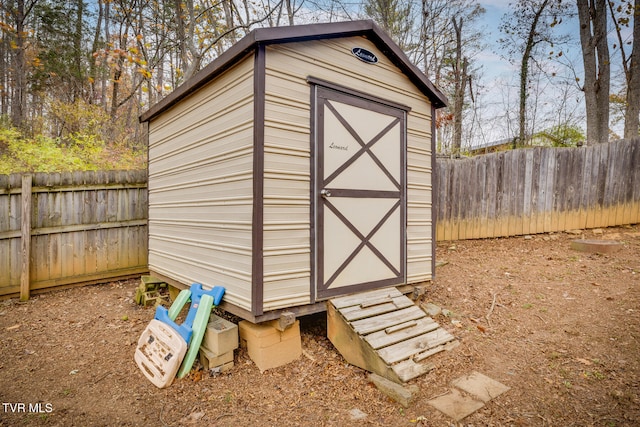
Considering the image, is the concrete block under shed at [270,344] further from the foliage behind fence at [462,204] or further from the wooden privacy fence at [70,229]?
the wooden privacy fence at [70,229]

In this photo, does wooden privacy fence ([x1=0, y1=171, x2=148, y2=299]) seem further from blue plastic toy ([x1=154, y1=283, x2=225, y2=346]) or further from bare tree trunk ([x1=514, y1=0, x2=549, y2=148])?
bare tree trunk ([x1=514, y1=0, x2=549, y2=148])

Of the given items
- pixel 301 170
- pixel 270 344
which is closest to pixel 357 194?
pixel 301 170

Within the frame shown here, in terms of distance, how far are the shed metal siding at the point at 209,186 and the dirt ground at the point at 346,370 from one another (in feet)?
3.05

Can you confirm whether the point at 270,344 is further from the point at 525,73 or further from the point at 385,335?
the point at 525,73

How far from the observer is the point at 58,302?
5160 mm

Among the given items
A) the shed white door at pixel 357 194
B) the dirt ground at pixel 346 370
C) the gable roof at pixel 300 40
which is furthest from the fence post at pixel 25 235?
the shed white door at pixel 357 194

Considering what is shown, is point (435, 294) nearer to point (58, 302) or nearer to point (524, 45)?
point (58, 302)

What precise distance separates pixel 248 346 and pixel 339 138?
8.27 feet

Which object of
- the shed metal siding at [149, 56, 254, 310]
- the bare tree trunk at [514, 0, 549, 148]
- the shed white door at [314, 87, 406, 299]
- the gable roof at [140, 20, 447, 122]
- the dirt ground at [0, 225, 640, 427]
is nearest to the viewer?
the dirt ground at [0, 225, 640, 427]

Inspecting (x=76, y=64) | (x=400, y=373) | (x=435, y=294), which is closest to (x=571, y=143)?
(x=435, y=294)

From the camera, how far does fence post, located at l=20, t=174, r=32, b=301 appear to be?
5086 millimetres

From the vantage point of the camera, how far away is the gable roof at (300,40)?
332cm

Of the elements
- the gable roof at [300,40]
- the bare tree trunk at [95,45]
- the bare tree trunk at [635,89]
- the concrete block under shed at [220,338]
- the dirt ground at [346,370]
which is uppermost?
the bare tree trunk at [95,45]

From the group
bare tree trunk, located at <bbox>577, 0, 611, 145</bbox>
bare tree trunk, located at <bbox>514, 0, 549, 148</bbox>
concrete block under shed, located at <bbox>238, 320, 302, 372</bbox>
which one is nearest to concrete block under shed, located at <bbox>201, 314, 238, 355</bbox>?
concrete block under shed, located at <bbox>238, 320, 302, 372</bbox>
